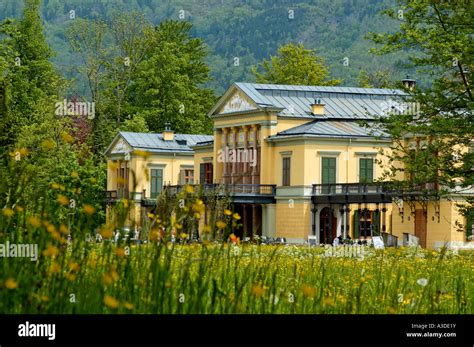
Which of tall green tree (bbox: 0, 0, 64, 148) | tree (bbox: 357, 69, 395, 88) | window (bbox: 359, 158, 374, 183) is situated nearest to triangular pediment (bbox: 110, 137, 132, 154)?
tall green tree (bbox: 0, 0, 64, 148)

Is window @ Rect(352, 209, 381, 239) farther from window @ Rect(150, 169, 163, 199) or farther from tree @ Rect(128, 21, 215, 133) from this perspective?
tree @ Rect(128, 21, 215, 133)

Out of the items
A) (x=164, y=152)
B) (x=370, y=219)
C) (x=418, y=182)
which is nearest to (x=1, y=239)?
(x=418, y=182)

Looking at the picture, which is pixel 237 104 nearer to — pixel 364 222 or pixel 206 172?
pixel 206 172

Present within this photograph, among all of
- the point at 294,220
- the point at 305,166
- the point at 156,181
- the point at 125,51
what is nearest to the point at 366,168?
the point at 305,166

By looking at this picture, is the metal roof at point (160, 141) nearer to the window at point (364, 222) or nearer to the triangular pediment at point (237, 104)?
the triangular pediment at point (237, 104)

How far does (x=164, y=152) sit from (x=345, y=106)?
13.8 m

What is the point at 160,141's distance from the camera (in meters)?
76.6

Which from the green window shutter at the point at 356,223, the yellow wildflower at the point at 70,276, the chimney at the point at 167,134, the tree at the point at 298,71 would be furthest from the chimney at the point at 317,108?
the yellow wildflower at the point at 70,276

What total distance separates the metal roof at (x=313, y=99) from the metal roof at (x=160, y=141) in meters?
8.37

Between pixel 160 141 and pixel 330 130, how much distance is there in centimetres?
1717
